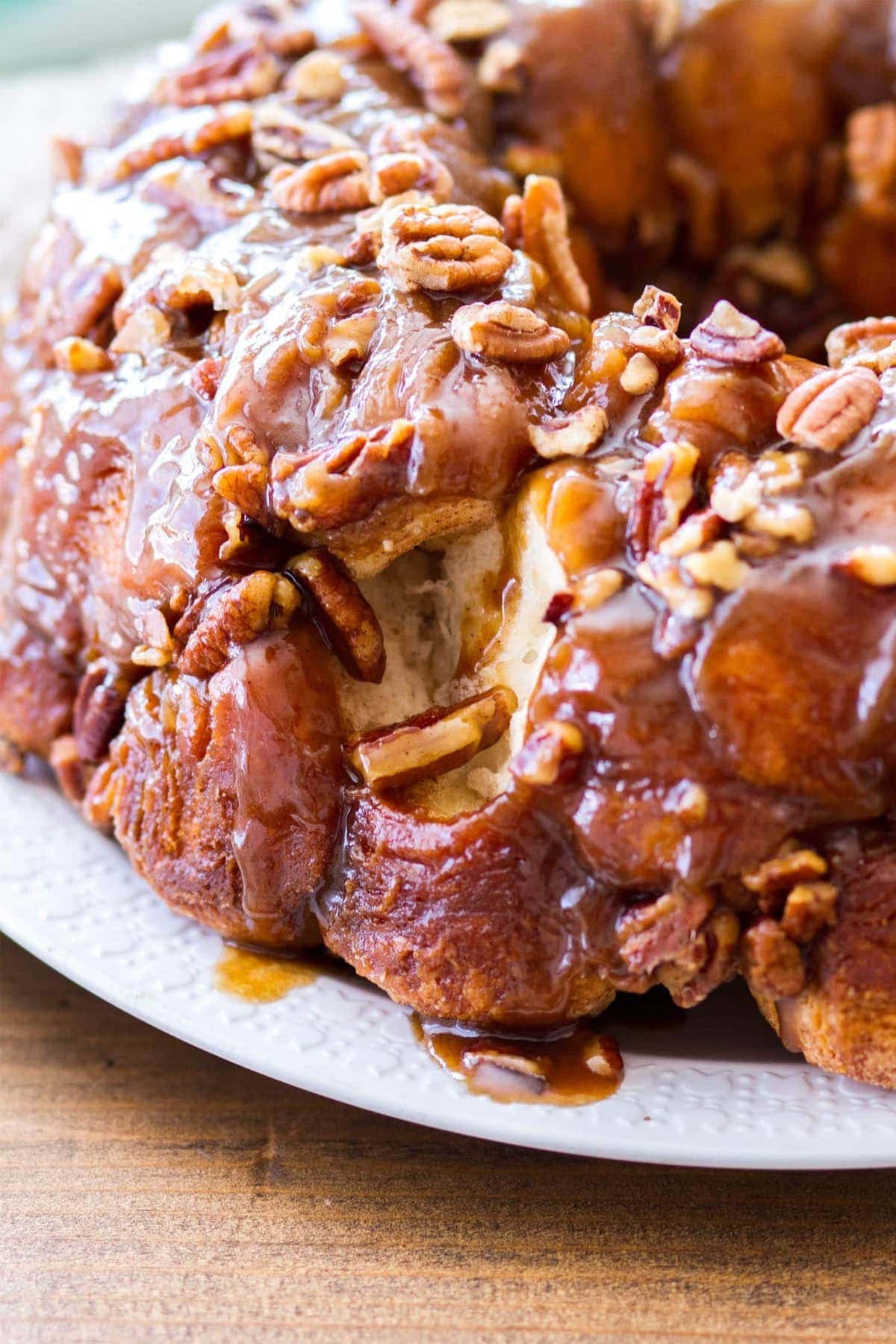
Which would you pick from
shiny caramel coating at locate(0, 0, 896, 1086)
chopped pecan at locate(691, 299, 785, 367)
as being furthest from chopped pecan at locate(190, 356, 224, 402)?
chopped pecan at locate(691, 299, 785, 367)

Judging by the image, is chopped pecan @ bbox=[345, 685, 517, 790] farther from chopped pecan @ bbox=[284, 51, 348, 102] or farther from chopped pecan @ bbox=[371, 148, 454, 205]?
chopped pecan @ bbox=[284, 51, 348, 102]

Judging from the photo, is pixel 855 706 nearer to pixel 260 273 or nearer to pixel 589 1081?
pixel 589 1081

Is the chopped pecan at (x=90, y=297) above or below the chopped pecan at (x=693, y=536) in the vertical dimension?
above

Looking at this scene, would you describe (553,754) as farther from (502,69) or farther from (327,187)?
(502,69)

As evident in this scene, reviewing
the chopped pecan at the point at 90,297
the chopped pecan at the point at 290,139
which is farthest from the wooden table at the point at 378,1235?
the chopped pecan at the point at 290,139

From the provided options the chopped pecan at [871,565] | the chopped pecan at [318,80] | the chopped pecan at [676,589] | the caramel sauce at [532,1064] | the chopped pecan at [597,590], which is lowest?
the caramel sauce at [532,1064]

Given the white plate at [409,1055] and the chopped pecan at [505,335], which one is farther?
the chopped pecan at [505,335]

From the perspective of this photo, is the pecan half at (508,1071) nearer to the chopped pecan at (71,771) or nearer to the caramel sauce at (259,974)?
the caramel sauce at (259,974)
